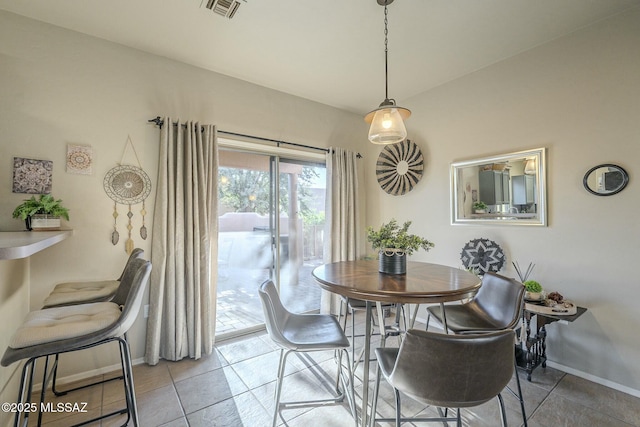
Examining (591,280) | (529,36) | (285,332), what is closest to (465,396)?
(285,332)

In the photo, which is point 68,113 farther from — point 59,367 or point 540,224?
point 540,224

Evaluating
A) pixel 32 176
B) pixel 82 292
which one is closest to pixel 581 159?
pixel 82 292

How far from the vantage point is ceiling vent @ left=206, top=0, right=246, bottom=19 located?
194 centimetres

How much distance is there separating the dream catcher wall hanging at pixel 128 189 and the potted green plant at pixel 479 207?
318cm

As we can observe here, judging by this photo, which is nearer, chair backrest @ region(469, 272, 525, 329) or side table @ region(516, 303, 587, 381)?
chair backrest @ region(469, 272, 525, 329)

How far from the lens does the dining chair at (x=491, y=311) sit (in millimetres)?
1724

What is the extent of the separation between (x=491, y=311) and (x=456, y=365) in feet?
3.93

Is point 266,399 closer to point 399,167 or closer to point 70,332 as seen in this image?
point 70,332

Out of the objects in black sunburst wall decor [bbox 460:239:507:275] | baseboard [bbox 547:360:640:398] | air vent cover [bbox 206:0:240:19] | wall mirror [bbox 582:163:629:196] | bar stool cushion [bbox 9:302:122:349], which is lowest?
baseboard [bbox 547:360:640:398]

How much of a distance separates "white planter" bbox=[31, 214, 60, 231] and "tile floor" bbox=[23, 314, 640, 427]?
122 cm

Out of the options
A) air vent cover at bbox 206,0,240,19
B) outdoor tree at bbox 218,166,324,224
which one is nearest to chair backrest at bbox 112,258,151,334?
outdoor tree at bbox 218,166,324,224

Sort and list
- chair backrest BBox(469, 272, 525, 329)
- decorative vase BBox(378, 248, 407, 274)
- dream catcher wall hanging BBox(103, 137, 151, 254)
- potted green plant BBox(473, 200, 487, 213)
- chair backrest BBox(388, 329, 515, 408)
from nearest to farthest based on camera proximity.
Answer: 1. chair backrest BBox(388, 329, 515, 408)
2. chair backrest BBox(469, 272, 525, 329)
3. decorative vase BBox(378, 248, 407, 274)
4. dream catcher wall hanging BBox(103, 137, 151, 254)
5. potted green plant BBox(473, 200, 487, 213)

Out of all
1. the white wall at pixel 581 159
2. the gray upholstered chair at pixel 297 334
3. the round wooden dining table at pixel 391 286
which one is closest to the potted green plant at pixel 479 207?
the white wall at pixel 581 159

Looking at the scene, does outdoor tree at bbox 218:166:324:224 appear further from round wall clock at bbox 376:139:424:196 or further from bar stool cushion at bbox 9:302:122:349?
Result: bar stool cushion at bbox 9:302:122:349
